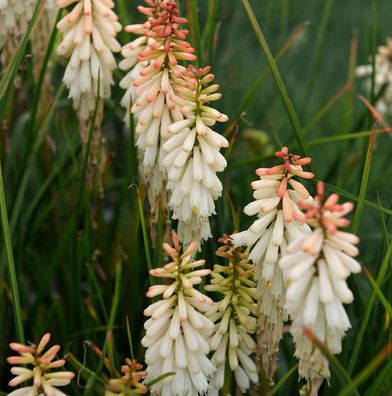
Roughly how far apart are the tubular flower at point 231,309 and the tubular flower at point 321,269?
0.48 m

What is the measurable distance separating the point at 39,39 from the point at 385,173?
2775 mm

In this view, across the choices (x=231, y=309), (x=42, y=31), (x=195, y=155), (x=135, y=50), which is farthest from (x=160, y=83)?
(x=42, y=31)

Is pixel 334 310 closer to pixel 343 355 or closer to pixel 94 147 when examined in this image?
pixel 343 355

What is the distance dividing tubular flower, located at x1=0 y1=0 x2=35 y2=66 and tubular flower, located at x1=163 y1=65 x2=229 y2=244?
4.45 ft

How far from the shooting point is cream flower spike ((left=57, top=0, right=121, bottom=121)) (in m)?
3.33

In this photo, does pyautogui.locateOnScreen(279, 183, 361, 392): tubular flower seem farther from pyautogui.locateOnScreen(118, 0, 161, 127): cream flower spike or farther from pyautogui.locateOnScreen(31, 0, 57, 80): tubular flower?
pyautogui.locateOnScreen(31, 0, 57, 80): tubular flower

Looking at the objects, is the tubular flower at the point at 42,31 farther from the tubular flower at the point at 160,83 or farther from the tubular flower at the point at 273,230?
the tubular flower at the point at 273,230

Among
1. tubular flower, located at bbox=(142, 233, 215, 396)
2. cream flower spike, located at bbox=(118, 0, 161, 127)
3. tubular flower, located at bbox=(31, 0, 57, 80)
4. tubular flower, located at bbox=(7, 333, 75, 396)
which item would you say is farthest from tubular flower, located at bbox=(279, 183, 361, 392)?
tubular flower, located at bbox=(31, 0, 57, 80)

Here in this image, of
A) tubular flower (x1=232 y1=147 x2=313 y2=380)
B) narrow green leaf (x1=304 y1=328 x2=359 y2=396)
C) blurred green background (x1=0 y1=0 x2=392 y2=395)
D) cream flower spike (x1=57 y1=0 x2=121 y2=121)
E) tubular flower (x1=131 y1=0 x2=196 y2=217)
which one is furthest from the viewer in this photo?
blurred green background (x1=0 y1=0 x2=392 y2=395)

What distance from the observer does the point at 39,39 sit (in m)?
4.09

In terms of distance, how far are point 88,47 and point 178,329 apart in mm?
1520

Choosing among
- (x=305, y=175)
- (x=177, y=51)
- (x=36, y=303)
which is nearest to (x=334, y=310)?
(x=305, y=175)

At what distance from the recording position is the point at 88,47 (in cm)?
338

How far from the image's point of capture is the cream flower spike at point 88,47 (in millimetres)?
3330
